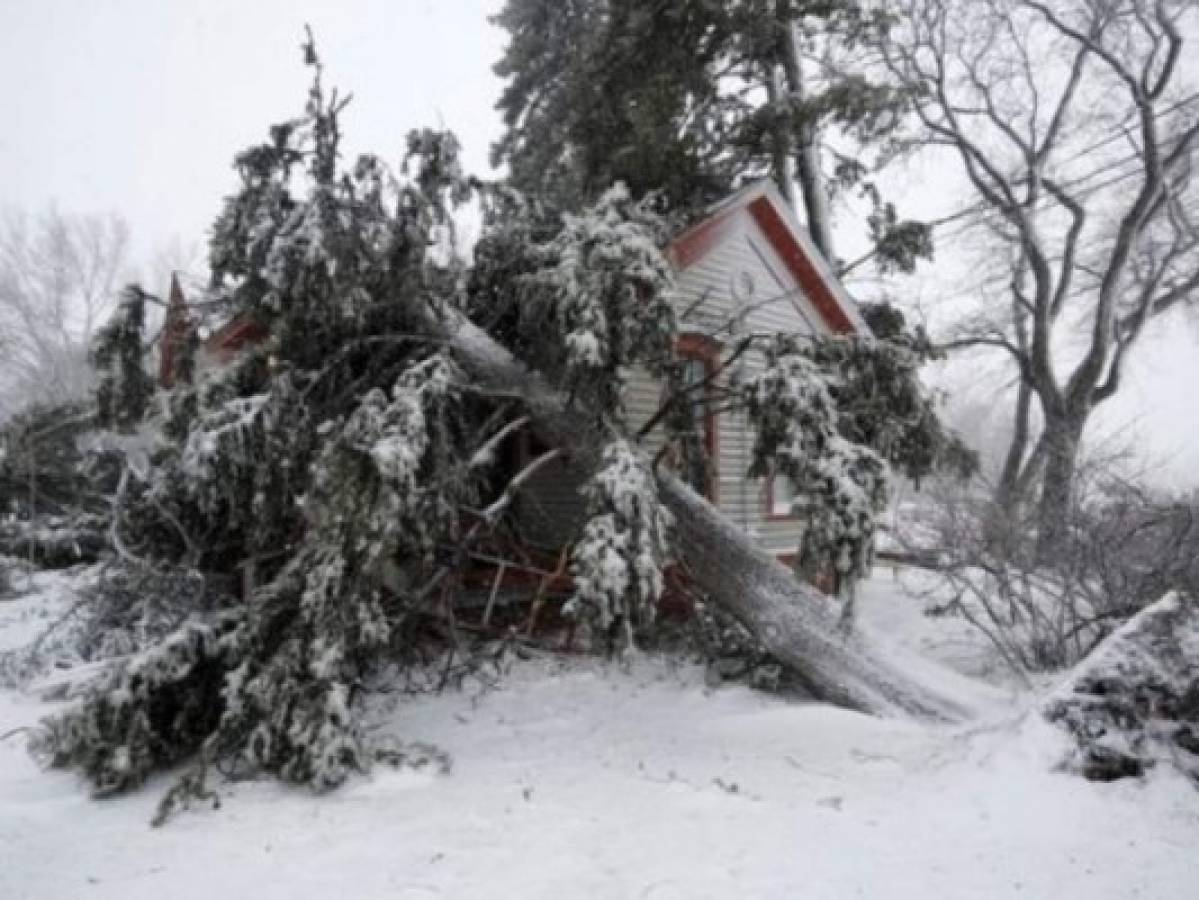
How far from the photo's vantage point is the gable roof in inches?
372

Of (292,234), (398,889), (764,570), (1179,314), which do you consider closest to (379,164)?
(292,234)

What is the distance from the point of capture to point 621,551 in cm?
476

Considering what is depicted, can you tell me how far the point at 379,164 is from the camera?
5.92 metres

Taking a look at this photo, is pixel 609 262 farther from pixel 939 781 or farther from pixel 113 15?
pixel 113 15

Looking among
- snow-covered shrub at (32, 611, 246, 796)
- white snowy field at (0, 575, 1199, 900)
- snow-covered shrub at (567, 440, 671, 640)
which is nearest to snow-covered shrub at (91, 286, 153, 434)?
snow-covered shrub at (32, 611, 246, 796)

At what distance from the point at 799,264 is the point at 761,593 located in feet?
22.4

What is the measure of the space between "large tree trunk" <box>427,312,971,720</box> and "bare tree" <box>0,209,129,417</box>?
104ft

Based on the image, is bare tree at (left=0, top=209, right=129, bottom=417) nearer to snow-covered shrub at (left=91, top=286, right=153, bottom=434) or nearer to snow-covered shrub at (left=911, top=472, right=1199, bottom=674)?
snow-covered shrub at (left=91, top=286, right=153, bottom=434)

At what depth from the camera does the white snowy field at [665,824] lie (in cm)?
355

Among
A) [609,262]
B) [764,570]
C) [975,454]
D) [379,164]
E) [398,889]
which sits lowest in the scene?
[398,889]

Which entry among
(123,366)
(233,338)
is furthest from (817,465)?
(233,338)

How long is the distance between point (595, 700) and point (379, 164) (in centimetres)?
491

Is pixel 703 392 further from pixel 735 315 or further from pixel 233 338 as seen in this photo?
pixel 233 338

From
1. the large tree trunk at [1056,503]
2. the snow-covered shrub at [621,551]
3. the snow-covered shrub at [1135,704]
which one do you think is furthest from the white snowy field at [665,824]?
the large tree trunk at [1056,503]
